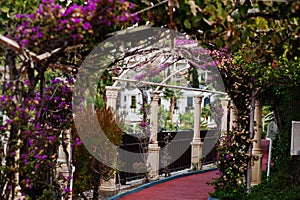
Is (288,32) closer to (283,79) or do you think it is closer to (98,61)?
(98,61)

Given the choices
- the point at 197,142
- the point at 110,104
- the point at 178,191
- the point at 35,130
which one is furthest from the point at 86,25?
the point at 197,142

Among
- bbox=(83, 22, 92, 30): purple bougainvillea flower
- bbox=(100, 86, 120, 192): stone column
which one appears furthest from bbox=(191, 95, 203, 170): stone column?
bbox=(83, 22, 92, 30): purple bougainvillea flower

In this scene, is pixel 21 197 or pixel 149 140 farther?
pixel 149 140

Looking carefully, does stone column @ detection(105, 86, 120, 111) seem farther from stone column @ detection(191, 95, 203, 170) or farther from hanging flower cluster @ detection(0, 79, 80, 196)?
stone column @ detection(191, 95, 203, 170)

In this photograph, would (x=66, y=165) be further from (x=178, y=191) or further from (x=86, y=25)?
(x=86, y=25)

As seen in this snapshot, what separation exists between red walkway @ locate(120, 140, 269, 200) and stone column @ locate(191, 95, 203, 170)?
4.32 ft

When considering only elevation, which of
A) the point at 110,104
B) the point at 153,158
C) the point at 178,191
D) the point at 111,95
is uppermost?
the point at 111,95

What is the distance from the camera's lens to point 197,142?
12766mm

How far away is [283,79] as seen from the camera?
7445 mm

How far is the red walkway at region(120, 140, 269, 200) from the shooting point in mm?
8695

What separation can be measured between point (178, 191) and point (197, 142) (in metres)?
3.49

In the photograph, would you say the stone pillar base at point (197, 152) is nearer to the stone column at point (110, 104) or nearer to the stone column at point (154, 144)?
the stone column at point (154, 144)

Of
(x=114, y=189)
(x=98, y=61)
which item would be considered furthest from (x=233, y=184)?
(x=98, y=61)

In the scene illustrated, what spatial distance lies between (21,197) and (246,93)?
15.7 ft
